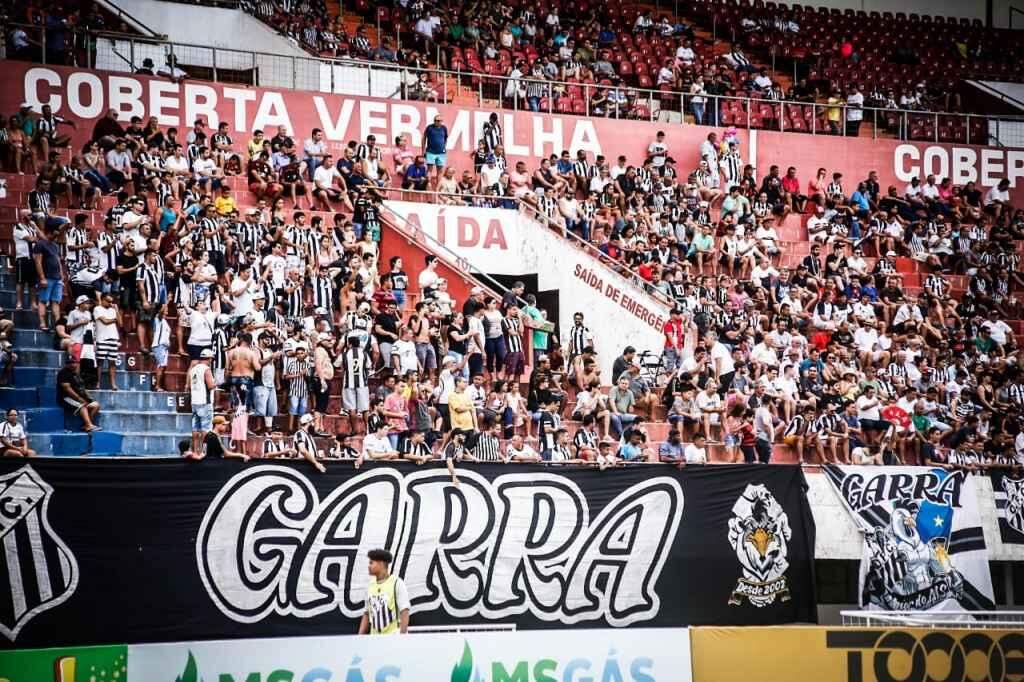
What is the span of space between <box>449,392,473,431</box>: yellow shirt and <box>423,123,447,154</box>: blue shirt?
987 centimetres

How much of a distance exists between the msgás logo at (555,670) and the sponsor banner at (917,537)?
8880 millimetres

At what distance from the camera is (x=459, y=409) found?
2161 centimetres

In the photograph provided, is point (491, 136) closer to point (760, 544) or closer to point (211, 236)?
point (211, 236)

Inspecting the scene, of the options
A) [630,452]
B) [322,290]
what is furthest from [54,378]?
[630,452]

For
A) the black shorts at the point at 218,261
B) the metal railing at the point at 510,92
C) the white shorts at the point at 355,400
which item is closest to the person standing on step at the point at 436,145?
the metal railing at the point at 510,92

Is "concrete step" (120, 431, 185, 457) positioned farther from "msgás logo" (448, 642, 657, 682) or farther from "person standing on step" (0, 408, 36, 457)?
"msgás logo" (448, 642, 657, 682)

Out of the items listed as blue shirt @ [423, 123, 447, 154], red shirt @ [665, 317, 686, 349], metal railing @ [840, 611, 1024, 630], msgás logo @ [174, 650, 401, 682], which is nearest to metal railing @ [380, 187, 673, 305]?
red shirt @ [665, 317, 686, 349]

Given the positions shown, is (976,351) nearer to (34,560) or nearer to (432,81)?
(432,81)

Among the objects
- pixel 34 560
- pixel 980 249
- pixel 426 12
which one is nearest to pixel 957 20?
pixel 980 249

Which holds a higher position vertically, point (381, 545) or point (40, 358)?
point (40, 358)

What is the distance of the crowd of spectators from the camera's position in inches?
853

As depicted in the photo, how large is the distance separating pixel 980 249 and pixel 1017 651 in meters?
20.2

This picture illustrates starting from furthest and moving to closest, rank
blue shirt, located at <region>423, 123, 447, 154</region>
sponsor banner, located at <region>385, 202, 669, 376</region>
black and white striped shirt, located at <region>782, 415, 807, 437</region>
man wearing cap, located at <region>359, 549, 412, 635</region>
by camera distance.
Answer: blue shirt, located at <region>423, 123, 447, 154</region> < sponsor banner, located at <region>385, 202, 669, 376</region> < black and white striped shirt, located at <region>782, 415, 807, 437</region> < man wearing cap, located at <region>359, 549, 412, 635</region>

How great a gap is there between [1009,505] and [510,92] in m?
15.2
